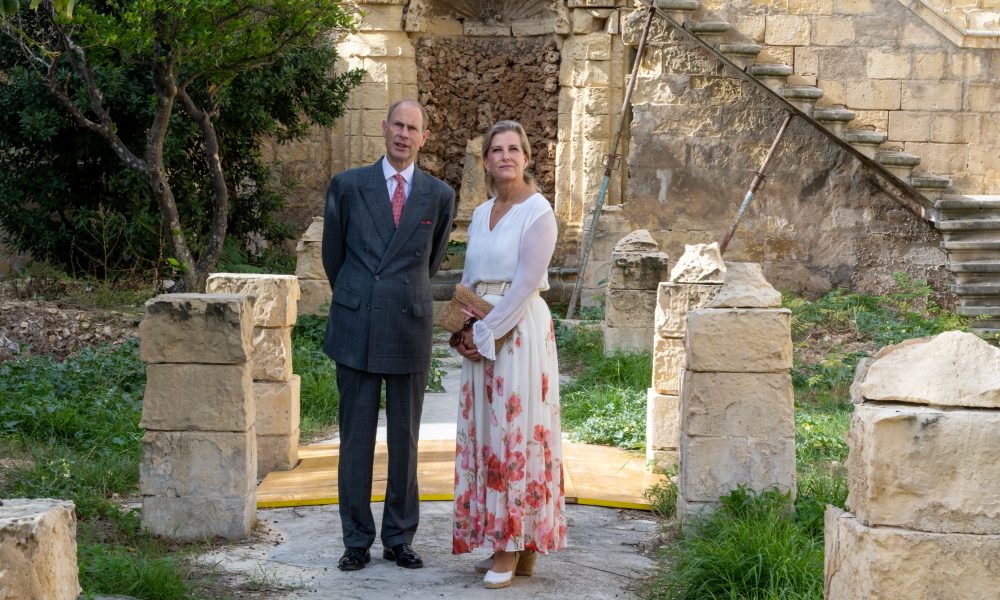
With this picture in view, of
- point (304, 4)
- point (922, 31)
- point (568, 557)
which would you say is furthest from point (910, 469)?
point (922, 31)

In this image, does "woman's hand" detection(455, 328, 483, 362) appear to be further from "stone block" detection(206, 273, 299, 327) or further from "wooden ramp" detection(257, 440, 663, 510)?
"stone block" detection(206, 273, 299, 327)

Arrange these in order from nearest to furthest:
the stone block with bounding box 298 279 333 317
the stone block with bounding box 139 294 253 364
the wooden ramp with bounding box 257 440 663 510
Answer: the stone block with bounding box 139 294 253 364 → the wooden ramp with bounding box 257 440 663 510 → the stone block with bounding box 298 279 333 317

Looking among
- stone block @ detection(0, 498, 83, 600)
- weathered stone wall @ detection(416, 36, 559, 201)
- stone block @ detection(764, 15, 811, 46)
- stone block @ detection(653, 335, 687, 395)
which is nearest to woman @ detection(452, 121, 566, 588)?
stone block @ detection(0, 498, 83, 600)

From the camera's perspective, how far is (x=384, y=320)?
438 centimetres

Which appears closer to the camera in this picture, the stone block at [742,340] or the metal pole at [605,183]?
the stone block at [742,340]

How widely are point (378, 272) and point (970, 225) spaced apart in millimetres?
9284

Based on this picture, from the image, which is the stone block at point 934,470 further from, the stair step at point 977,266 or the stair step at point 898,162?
the stair step at point 898,162

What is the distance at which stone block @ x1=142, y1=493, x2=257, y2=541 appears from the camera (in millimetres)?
4867

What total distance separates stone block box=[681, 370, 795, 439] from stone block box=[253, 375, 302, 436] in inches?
95.9

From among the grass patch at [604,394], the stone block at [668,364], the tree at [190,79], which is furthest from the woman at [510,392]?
the tree at [190,79]

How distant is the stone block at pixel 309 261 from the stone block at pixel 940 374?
934 cm

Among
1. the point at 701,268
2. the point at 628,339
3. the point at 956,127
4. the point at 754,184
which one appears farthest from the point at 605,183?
the point at 701,268

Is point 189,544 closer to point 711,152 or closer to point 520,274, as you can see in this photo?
point 520,274

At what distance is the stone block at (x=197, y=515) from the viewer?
4867 millimetres
